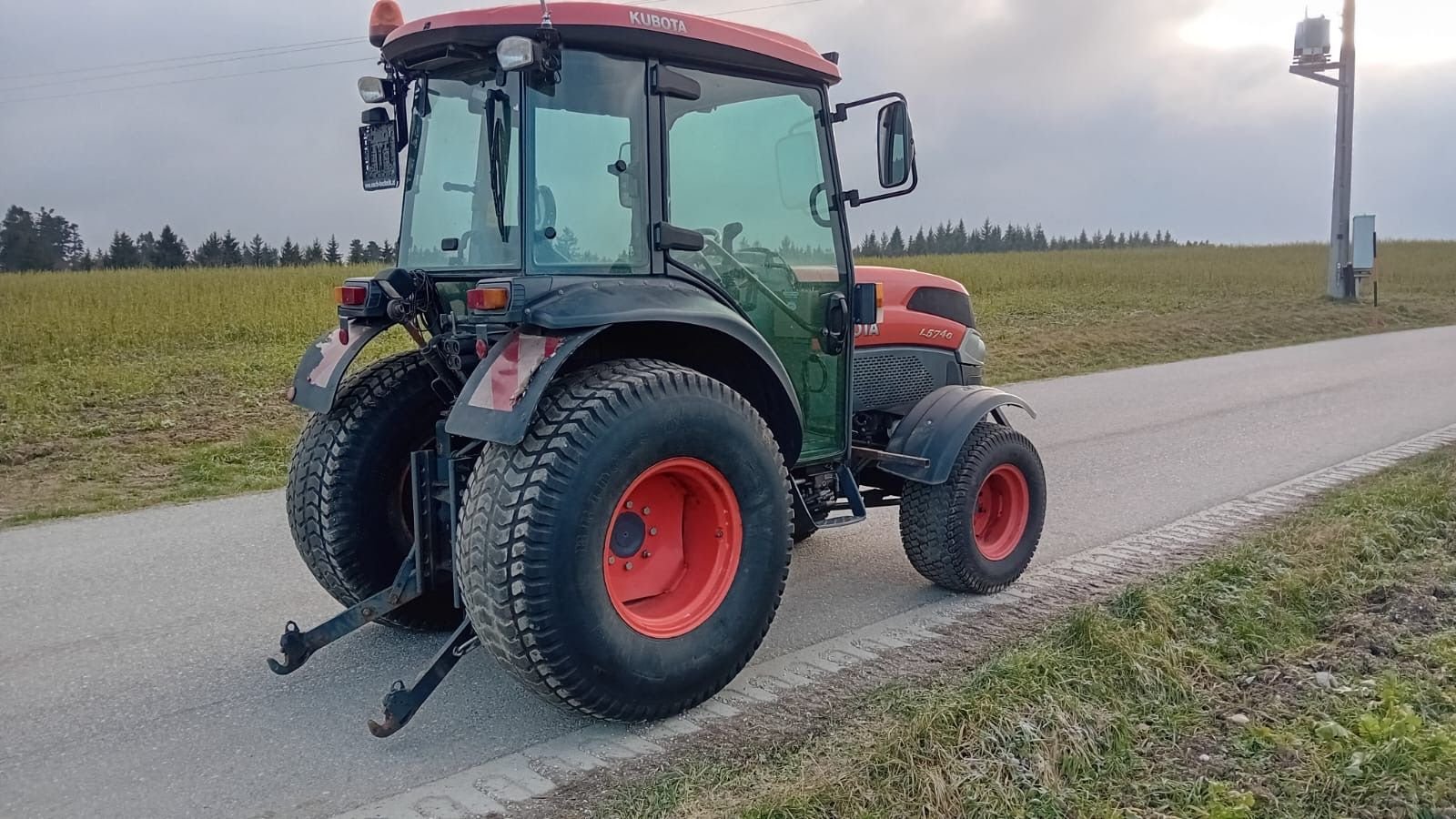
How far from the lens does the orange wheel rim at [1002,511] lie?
523 cm

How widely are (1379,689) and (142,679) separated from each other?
168 inches

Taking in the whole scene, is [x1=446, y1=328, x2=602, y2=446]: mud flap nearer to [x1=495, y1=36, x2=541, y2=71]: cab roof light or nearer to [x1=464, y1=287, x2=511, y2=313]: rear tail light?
[x1=464, y1=287, x2=511, y2=313]: rear tail light

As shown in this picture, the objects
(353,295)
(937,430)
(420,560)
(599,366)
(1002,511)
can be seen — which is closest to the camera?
(599,366)

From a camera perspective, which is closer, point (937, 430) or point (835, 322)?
point (835, 322)

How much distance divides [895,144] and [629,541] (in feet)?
6.37

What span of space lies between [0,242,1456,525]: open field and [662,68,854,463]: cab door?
4.40 meters

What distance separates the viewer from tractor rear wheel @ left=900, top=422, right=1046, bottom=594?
4.91m

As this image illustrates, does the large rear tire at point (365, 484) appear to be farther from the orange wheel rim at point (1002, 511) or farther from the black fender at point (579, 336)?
the orange wheel rim at point (1002, 511)

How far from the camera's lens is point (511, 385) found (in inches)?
134

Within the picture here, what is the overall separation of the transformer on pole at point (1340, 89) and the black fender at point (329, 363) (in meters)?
23.5

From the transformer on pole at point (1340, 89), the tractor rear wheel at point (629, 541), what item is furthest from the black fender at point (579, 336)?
the transformer on pole at point (1340, 89)

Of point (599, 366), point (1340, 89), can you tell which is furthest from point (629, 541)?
point (1340, 89)

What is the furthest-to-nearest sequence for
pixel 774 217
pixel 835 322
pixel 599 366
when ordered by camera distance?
pixel 835 322
pixel 774 217
pixel 599 366

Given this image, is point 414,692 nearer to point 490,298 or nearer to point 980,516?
point 490,298
